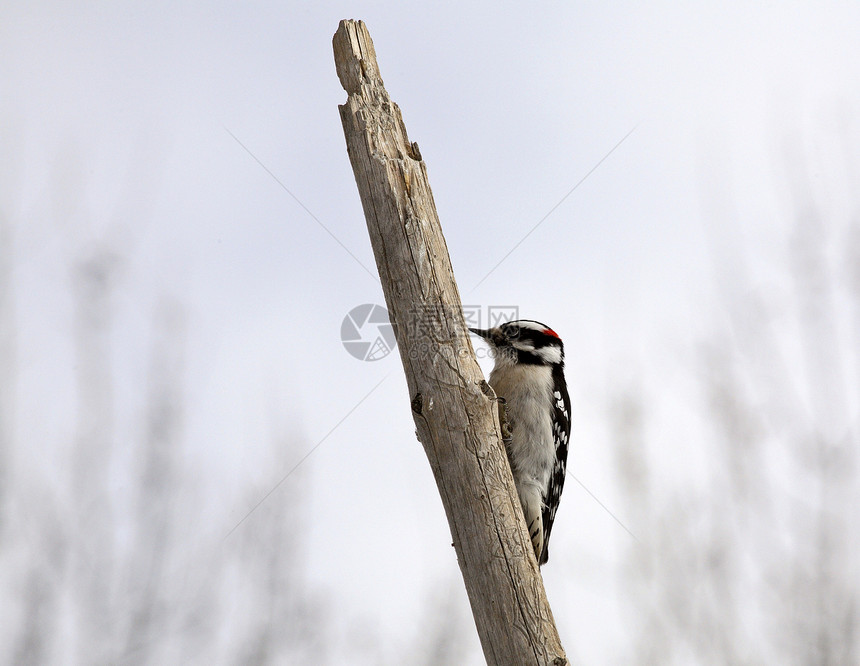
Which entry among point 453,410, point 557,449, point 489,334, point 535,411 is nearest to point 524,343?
point 489,334

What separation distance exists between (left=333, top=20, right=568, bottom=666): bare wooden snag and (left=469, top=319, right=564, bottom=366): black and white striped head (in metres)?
1.26

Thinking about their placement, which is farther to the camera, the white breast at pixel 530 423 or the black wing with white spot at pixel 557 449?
the black wing with white spot at pixel 557 449

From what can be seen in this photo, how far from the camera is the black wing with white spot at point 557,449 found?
12.1ft

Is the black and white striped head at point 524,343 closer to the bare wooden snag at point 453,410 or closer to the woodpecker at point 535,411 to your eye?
the woodpecker at point 535,411

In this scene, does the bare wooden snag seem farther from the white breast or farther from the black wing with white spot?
the black wing with white spot

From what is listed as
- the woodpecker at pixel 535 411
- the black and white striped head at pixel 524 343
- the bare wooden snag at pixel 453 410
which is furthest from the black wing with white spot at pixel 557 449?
the bare wooden snag at pixel 453 410

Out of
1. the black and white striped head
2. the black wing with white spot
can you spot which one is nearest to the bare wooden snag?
the black wing with white spot

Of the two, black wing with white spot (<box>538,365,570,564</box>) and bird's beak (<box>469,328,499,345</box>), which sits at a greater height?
bird's beak (<box>469,328,499,345</box>)

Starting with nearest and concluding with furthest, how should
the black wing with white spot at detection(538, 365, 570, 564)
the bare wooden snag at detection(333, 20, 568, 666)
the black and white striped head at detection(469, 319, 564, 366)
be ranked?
the bare wooden snag at detection(333, 20, 568, 666), the black wing with white spot at detection(538, 365, 570, 564), the black and white striped head at detection(469, 319, 564, 366)

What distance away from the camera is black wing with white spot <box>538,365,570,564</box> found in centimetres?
369

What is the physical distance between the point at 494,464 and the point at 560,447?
123 cm

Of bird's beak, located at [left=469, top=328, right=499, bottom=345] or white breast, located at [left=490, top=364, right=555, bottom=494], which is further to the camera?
bird's beak, located at [left=469, top=328, right=499, bottom=345]

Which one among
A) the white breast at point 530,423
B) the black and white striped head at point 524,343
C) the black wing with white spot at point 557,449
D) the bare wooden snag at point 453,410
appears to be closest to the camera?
the bare wooden snag at point 453,410

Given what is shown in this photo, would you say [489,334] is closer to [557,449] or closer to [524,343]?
[524,343]
